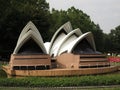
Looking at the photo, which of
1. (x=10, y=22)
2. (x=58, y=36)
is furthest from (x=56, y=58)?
(x=10, y=22)

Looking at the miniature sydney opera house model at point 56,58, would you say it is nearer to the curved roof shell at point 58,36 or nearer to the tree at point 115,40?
the curved roof shell at point 58,36

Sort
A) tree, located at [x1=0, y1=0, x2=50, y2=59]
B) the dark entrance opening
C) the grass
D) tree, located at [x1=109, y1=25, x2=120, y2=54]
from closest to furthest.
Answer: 1. the grass
2. the dark entrance opening
3. tree, located at [x1=0, y1=0, x2=50, y2=59]
4. tree, located at [x1=109, y1=25, x2=120, y2=54]

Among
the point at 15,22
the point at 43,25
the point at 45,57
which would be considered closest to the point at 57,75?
the point at 45,57

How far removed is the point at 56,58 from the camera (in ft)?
108

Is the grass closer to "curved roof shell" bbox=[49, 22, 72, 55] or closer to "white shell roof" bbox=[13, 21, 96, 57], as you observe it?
"white shell roof" bbox=[13, 21, 96, 57]

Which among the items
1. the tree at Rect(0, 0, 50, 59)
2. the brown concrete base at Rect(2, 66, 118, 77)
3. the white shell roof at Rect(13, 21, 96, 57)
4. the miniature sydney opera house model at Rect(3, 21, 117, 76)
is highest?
the tree at Rect(0, 0, 50, 59)

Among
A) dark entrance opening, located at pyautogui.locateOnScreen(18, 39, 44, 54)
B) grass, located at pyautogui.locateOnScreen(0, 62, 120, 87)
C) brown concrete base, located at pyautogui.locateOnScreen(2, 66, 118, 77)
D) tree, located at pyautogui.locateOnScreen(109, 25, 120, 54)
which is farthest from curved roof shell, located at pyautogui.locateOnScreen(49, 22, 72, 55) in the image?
tree, located at pyautogui.locateOnScreen(109, 25, 120, 54)

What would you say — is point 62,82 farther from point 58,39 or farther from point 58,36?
point 58,36

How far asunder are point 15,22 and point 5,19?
1588mm

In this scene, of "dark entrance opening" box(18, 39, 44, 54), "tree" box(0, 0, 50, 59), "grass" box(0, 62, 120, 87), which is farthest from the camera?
"tree" box(0, 0, 50, 59)

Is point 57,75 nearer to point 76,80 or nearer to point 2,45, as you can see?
point 76,80

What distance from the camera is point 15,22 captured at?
50719 mm

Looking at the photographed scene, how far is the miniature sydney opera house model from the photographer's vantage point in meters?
26.8

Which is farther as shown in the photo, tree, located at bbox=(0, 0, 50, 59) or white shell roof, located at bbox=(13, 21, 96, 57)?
tree, located at bbox=(0, 0, 50, 59)
